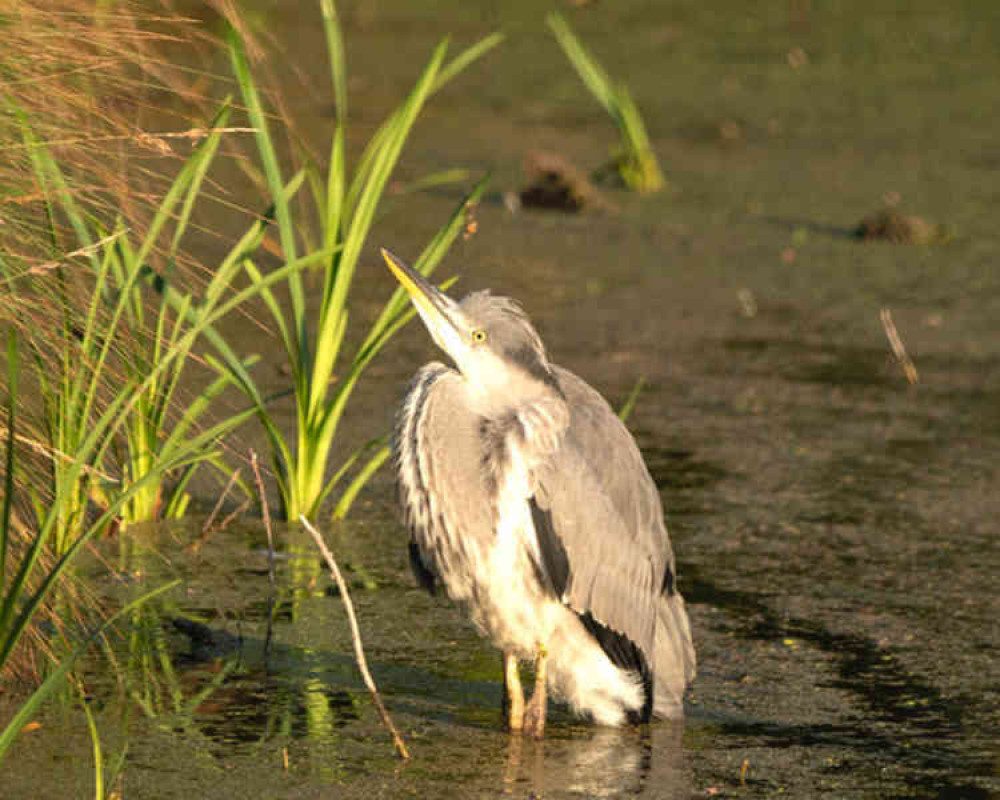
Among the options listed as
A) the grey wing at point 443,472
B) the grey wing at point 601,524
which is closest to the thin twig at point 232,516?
the grey wing at point 443,472

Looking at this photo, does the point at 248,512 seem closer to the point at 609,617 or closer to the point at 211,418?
the point at 211,418

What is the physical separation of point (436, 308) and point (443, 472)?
0.35 metres

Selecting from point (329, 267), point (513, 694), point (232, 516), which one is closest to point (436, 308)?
point (513, 694)

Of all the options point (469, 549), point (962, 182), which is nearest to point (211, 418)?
point (469, 549)

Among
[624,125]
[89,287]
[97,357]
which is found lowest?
[97,357]

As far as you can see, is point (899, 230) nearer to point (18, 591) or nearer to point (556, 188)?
point (556, 188)

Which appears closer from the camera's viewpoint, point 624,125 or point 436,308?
point 436,308

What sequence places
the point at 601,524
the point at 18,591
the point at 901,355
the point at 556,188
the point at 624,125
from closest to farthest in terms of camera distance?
the point at 18,591 < the point at 601,524 < the point at 901,355 < the point at 624,125 < the point at 556,188

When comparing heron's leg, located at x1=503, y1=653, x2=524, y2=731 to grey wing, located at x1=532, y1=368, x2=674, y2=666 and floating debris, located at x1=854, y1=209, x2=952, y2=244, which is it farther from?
floating debris, located at x1=854, y1=209, x2=952, y2=244

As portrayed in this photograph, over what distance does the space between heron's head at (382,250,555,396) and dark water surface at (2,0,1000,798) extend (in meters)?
0.82

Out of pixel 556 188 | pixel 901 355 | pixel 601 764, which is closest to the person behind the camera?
pixel 601 764

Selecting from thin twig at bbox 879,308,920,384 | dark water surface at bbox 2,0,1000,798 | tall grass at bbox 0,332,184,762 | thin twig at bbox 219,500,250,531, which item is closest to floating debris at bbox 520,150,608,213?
dark water surface at bbox 2,0,1000,798

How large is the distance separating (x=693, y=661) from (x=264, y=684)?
1.00 m

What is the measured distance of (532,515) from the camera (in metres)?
4.07
